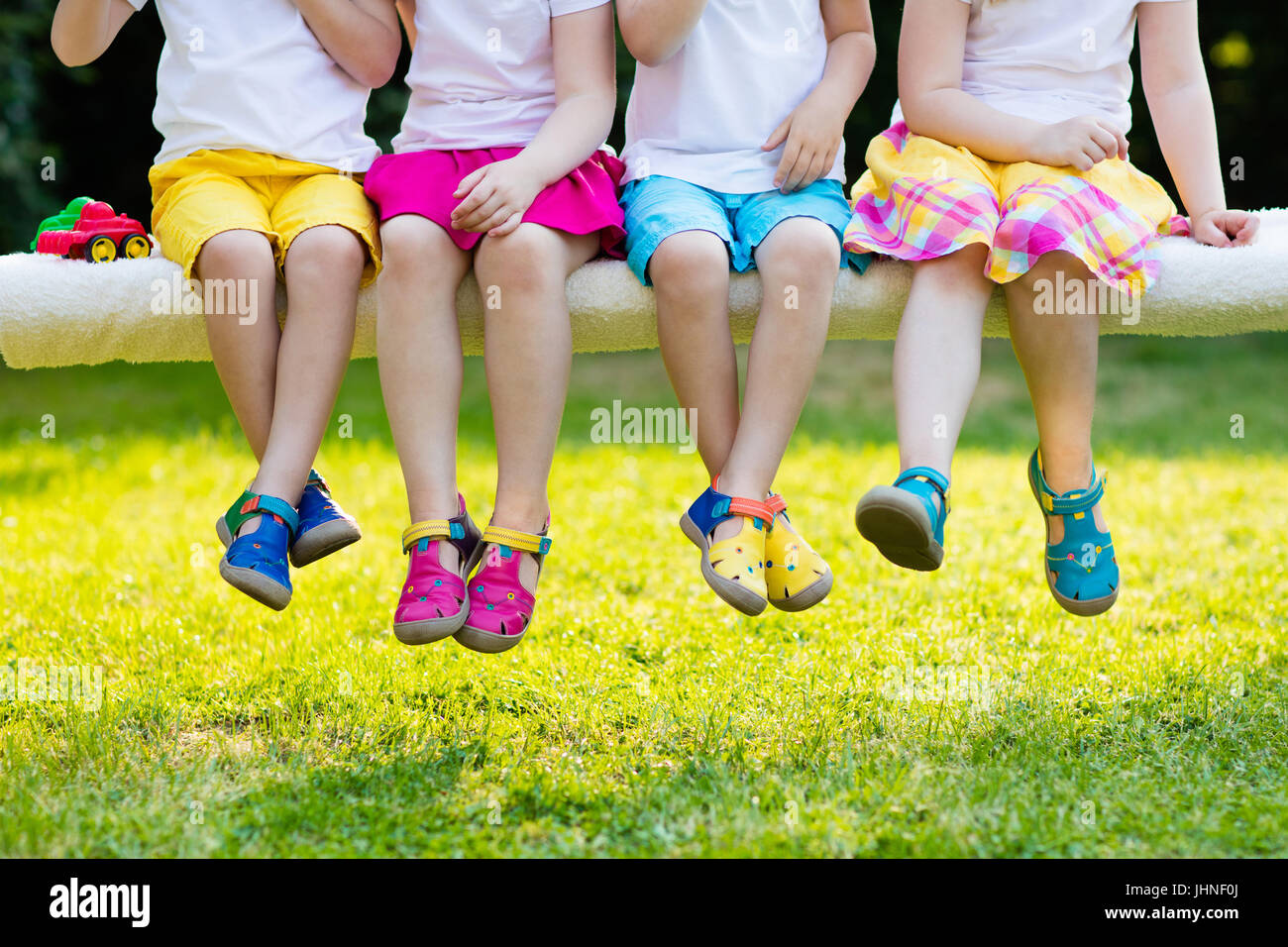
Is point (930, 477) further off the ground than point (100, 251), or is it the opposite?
point (100, 251)

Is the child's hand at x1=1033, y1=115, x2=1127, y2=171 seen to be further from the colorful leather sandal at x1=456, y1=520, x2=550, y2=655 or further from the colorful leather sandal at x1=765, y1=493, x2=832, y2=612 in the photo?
the colorful leather sandal at x1=456, y1=520, x2=550, y2=655

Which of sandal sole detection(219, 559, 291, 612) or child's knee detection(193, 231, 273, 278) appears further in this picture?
child's knee detection(193, 231, 273, 278)

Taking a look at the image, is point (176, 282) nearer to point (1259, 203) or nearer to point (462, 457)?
point (462, 457)

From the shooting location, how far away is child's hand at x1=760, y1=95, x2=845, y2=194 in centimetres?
229

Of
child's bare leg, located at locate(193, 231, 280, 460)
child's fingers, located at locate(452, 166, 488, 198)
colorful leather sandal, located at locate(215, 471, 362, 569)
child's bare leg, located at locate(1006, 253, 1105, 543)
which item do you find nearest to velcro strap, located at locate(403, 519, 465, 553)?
colorful leather sandal, located at locate(215, 471, 362, 569)

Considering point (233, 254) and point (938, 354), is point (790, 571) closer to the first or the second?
point (938, 354)

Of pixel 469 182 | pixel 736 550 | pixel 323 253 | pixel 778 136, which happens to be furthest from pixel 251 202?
pixel 736 550

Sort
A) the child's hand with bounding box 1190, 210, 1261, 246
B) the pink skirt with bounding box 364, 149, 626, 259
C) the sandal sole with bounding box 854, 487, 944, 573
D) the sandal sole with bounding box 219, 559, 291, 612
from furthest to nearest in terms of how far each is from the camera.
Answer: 1. the child's hand with bounding box 1190, 210, 1261, 246
2. the pink skirt with bounding box 364, 149, 626, 259
3. the sandal sole with bounding box 219, 559, 291, 612
4. the sandal sole with bounding box 854, 487, 944, 573

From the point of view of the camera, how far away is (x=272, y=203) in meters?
2.35

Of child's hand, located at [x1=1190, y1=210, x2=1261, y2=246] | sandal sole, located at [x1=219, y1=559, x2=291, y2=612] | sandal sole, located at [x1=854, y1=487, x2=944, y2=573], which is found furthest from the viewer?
child's hand, located at [x1=1190, y1=210, x2=1261, y2=246]

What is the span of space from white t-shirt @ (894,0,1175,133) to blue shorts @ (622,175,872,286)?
39cm

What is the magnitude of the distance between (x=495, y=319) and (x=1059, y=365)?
997 mm
